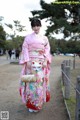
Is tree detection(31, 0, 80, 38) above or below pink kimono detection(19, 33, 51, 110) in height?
below

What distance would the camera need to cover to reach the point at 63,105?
308 inches

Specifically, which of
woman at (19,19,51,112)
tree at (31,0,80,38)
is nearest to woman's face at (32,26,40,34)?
woman at (19,19,51,112)

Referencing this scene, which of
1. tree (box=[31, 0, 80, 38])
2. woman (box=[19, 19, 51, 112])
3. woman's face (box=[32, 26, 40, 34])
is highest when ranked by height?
woman's face (box=[32, 26, 40, 34])

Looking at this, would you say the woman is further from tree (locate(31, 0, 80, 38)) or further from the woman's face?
tree (locate(31, 0, 80, 38))

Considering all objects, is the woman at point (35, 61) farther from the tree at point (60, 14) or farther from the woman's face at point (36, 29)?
the tree at point (60, 14)

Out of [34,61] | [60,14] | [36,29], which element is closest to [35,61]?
[34,61]

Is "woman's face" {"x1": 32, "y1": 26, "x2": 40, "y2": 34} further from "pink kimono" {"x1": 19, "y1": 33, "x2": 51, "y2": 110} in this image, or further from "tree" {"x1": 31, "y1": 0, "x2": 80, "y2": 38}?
"tree" {"x1": 31, "y1": 0, "x2": 80, "y2": 38}

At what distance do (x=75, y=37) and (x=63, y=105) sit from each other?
28689mm

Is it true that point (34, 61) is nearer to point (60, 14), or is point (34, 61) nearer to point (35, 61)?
point (35, 61)

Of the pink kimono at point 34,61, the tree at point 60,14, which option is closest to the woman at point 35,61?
the pink kimono at point 34,61

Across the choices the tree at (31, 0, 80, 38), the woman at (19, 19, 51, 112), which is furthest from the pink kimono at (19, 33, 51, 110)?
the tree at (31, 0, 80, 38)

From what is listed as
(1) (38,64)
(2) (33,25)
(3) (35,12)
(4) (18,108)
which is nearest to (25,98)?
(4) (18,108)

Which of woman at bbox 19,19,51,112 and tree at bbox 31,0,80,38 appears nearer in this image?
woman at bbox 19,19,51,112

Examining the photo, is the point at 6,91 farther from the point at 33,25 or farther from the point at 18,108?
the point at 33,25
